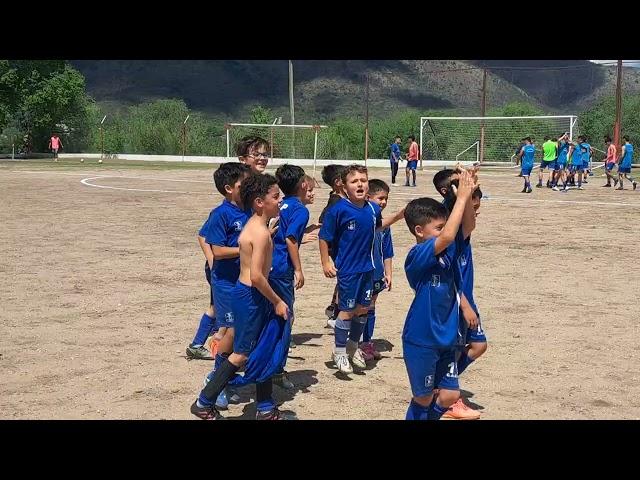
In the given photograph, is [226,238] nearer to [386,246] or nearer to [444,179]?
[444,179]

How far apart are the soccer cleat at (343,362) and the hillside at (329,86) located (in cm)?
8574

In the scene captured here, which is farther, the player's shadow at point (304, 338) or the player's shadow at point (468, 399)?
the player's shadow at point (304, 338)

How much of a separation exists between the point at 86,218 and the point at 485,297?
34.0 ft

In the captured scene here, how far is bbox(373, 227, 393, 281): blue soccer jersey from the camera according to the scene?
6883mm

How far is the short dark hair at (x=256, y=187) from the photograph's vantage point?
4992 mm

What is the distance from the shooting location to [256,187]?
5016 millimetres

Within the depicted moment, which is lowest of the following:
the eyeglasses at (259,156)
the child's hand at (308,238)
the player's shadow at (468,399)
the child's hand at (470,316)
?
the player's shadow at (468,399)

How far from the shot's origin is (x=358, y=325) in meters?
6.49

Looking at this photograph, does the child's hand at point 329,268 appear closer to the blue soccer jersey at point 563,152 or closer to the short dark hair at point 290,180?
the short dark hair at point 290,180

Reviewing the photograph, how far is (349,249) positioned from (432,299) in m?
1.82

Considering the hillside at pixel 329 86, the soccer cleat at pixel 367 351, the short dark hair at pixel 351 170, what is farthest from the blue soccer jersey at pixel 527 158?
the hillside at pixel 329 86

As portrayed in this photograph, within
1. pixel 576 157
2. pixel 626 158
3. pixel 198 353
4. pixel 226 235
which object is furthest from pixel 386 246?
pixel 626 158

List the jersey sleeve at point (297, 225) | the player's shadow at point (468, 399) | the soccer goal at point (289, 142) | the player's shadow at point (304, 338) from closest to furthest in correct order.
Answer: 1. the player's shadow at point (468, 399)
2. the jersey sleeve at point (297, 225)
3. the player's shadow at point (304, 338)
4. the soccer goal at point (289, 142)
